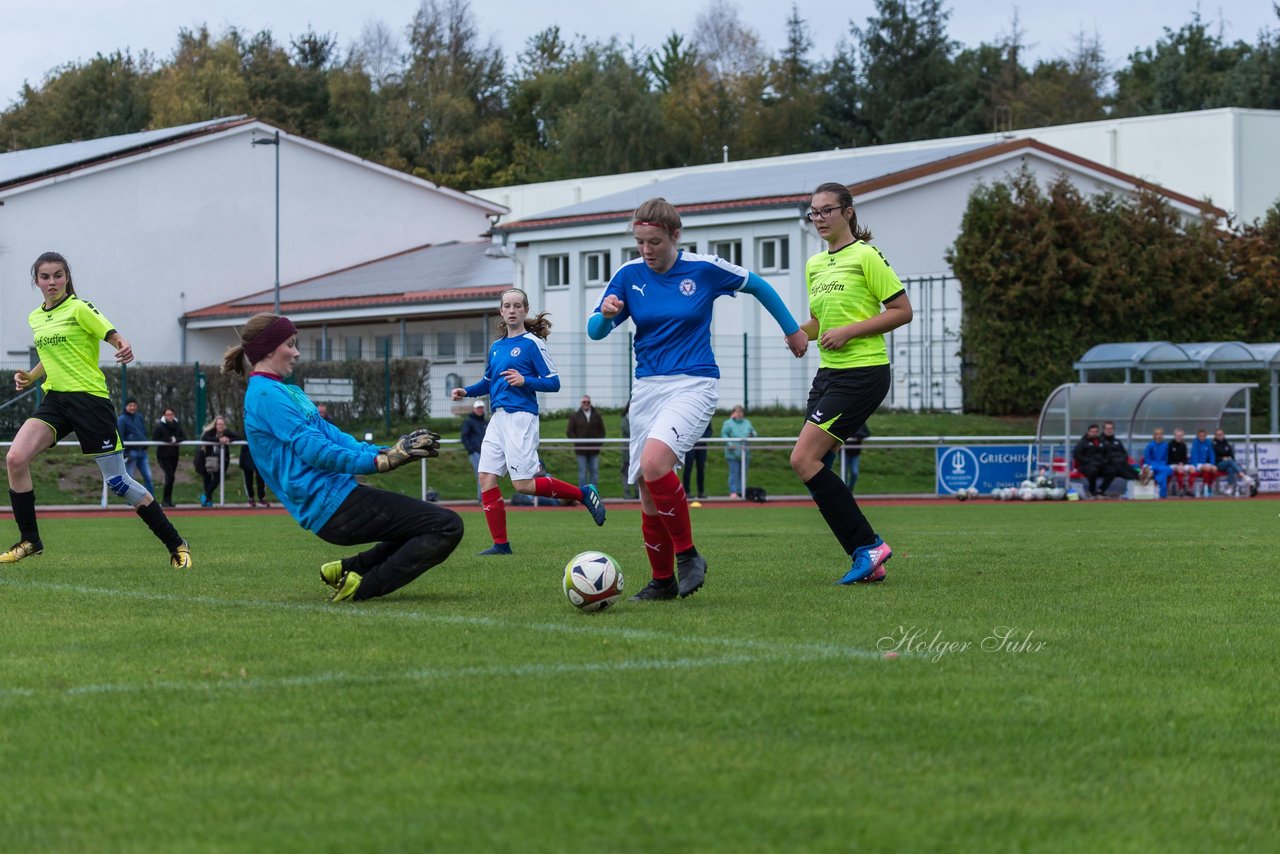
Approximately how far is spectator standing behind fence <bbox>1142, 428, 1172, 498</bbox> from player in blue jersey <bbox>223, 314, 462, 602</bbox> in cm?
2155

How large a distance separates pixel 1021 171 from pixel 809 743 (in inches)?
1461

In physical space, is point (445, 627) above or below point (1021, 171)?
below

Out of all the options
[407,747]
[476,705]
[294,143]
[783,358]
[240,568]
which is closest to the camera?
[407,747]

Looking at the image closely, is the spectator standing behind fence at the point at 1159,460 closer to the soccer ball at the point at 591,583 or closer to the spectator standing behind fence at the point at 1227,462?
the spectator standing behind fence at the point at 1227,462

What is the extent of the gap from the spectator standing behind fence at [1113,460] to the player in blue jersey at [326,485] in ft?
68.6

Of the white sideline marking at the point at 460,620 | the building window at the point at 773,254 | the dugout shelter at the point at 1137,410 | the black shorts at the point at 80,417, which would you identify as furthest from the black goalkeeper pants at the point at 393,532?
the building window at the point at 773,254

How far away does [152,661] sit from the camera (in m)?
6.00

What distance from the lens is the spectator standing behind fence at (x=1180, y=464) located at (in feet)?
92.0

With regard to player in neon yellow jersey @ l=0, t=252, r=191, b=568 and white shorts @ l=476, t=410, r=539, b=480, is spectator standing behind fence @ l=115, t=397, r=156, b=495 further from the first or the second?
player in neon yellow jersey @ l=0, t=252, r=191, b=568

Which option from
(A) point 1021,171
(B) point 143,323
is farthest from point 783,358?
(B) point 143,323

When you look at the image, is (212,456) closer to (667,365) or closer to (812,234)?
(812,234)

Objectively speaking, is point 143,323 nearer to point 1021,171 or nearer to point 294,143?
point 294,143

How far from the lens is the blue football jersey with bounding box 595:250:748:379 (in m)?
8.45

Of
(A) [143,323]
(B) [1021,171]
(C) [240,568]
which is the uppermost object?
(B) [1021,171]
